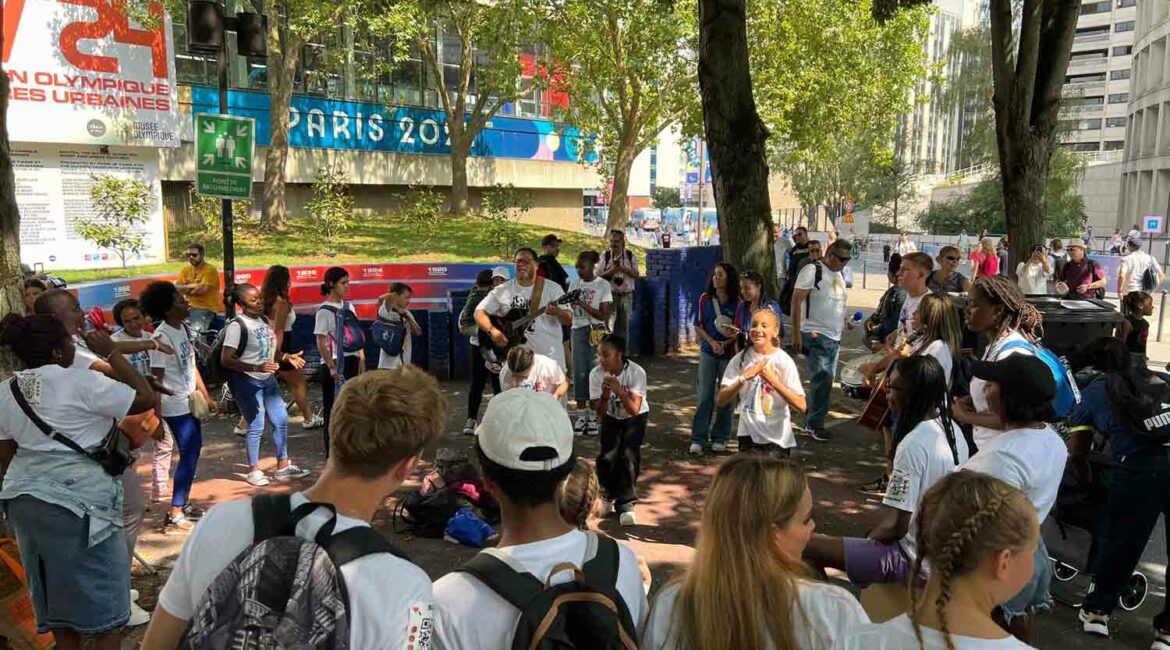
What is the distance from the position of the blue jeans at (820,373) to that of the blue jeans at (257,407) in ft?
16.5

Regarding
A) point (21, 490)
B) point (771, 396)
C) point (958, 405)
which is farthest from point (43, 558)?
point (771, 396)

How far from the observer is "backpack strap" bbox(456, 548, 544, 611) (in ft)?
6.43

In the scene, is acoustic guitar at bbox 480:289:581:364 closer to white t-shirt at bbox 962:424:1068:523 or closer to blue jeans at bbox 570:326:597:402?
blue jeans at bbox 570:326:597:402

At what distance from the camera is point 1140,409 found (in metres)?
4.41

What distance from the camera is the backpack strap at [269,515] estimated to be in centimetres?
187

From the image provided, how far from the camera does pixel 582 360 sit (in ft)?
30.4

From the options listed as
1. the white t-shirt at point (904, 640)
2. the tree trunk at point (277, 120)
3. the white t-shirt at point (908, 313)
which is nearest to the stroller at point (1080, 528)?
the white t-shirt at point (908, 313)

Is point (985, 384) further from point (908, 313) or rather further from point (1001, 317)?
point (908, 313)

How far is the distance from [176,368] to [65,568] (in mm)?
2808

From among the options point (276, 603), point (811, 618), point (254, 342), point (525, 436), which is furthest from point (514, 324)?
point (276, 603)

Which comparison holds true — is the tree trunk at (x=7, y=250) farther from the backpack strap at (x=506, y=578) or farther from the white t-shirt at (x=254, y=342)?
the backpack strap at (x=506, y=578)

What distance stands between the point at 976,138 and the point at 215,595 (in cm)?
7094

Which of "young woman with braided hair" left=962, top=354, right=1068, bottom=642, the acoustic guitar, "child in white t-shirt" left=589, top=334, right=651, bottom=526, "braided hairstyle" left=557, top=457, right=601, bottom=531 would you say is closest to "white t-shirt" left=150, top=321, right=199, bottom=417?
the acoustic guitar

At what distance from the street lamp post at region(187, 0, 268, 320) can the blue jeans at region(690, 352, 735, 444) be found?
4308mm
